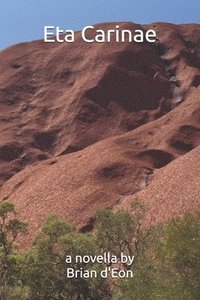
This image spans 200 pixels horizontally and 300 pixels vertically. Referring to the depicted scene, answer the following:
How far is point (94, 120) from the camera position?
88875mm

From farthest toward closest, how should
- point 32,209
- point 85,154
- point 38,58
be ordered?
1. point 38,58
2. point 85,154
3. point 32,209

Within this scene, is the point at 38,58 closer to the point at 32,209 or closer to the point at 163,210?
the point at 32,209

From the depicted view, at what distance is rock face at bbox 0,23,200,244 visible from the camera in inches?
2459

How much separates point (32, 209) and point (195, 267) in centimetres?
3683

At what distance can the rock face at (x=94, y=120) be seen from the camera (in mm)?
62469

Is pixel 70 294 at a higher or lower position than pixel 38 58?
lower

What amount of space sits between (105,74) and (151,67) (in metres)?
8.02

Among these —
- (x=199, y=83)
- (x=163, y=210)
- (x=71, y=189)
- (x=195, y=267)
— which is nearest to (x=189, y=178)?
(x=163, y=210)

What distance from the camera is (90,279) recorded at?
1503 inches

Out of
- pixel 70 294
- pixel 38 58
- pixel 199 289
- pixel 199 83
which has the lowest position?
pixel 199 289

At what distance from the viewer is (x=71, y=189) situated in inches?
2462

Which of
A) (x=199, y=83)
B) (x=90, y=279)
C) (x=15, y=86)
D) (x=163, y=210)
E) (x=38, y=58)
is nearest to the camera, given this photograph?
(x=90, y=279)

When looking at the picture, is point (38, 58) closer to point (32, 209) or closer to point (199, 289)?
point (32, 209)

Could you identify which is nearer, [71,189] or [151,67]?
[71,189]
